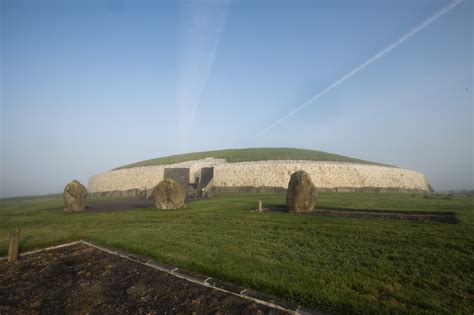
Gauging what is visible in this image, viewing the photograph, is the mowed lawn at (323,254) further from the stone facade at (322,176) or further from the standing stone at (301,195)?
the stone facade at (322,176)

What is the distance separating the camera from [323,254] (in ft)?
23.8

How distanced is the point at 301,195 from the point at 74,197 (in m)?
17.5

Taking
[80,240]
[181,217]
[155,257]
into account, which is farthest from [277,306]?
[181,217]

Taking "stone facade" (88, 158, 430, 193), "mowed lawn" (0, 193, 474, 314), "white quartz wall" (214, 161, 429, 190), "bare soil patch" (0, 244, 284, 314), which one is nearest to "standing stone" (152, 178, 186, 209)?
"mowed lawn" (0, 193, 474, 314)

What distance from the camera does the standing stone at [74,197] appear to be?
19484 mm

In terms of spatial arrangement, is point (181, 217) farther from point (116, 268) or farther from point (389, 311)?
point (389, 311)

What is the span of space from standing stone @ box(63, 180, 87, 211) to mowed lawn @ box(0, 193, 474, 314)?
23.8 ft

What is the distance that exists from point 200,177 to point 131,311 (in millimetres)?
32833

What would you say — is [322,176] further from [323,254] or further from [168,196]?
[323,254]

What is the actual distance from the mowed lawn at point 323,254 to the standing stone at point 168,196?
208 inches

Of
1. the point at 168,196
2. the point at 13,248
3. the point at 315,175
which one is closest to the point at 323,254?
the point at 13,248

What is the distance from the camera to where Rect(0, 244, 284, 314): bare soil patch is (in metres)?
4.70

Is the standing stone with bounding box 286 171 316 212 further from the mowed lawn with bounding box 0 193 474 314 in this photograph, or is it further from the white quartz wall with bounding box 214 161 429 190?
the white quartz wall with bounding box 214 161 429 190

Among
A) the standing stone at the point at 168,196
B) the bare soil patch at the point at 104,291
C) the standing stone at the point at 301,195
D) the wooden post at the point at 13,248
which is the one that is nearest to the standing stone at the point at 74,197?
the standing stone at the point at 168,196
